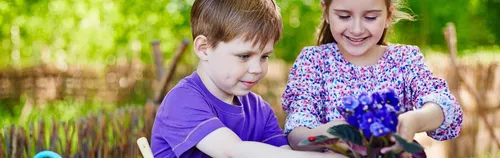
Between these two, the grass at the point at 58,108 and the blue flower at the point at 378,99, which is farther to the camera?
the grass at the point at 58,108

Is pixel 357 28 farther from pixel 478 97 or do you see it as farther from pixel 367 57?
pixel 478 97

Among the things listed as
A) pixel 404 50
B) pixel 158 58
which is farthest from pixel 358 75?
pixel 158 58

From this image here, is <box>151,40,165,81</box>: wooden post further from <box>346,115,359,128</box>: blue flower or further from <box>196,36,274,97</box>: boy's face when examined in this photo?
<box>346,115,359,128</box>: blue flower

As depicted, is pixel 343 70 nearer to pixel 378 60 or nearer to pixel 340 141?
pixel 378 60

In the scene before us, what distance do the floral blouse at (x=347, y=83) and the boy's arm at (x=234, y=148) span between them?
31 cm

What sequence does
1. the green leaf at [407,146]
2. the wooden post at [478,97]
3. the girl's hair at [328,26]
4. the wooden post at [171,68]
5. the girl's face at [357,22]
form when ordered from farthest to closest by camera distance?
the wooden post at [478,97] → the wooden post at [171,68] → the girl's hair at [328,26] → the girl's face at [357,22] → the green leaf at [407,146]

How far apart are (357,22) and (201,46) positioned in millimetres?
569

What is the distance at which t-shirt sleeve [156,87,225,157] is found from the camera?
2.46 meters

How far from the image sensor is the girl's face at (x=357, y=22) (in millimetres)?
2557

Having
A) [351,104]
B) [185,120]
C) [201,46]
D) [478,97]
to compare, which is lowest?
[478,97]

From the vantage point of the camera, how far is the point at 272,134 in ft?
9.53

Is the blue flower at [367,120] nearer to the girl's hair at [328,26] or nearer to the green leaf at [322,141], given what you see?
the green leaf at [322,141]

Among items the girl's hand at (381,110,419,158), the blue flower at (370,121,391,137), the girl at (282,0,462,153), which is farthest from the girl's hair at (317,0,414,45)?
the blue flower at (370,121,391,137)

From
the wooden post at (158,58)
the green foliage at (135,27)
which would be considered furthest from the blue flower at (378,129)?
the green foliage at (135,27)
